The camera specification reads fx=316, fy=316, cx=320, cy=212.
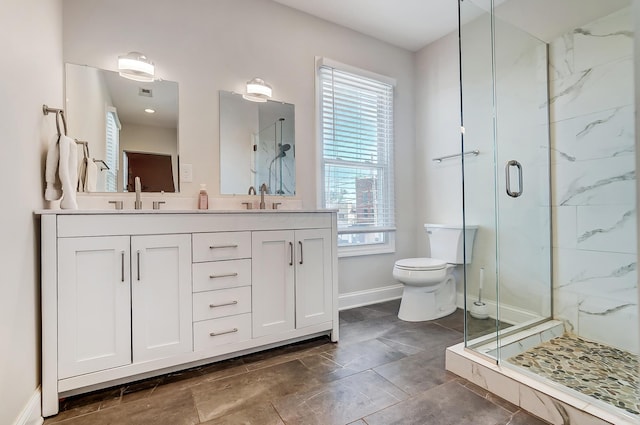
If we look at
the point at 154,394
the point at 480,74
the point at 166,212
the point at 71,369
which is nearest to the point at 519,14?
the point at 480,74

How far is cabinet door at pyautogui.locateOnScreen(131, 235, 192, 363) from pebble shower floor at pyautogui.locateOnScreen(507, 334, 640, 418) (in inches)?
67.2

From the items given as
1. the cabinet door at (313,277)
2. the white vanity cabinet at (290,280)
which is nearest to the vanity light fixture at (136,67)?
the white vanity cabinet at (290,280)

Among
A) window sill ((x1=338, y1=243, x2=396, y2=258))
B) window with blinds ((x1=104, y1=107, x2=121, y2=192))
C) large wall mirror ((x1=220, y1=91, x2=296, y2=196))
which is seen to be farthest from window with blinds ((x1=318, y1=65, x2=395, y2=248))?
window with blinds ((x1=104, y1=107, x2=121, y2=192))

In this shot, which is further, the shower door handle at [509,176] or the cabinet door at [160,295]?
the shower door handle at [509,176]

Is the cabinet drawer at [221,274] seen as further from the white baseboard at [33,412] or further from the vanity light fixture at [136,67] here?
the vanity light fixture at [136,67]

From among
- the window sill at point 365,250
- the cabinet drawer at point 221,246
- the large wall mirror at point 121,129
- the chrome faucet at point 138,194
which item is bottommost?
the window sill at point 365,250

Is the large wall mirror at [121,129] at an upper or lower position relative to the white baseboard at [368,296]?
upper

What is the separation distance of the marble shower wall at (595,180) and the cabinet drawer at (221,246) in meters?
2.10

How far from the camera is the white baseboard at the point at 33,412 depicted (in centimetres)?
118

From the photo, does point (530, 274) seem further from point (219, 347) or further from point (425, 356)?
point (219, 347)

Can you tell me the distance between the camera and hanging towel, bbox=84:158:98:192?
6.11ft

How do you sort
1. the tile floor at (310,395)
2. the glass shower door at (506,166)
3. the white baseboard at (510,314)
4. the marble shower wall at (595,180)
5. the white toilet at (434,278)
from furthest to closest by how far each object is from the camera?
the white toilet at (434,278), the glass shower door at (506,166), the white baseboard at (510,314), the marble shower wall at (595,180), the tile floor at (310,395)

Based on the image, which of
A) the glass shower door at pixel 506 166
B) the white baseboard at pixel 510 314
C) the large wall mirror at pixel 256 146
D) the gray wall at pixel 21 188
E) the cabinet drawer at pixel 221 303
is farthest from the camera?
the large wall mirror at pixel 256 146

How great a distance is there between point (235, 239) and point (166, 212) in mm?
384
